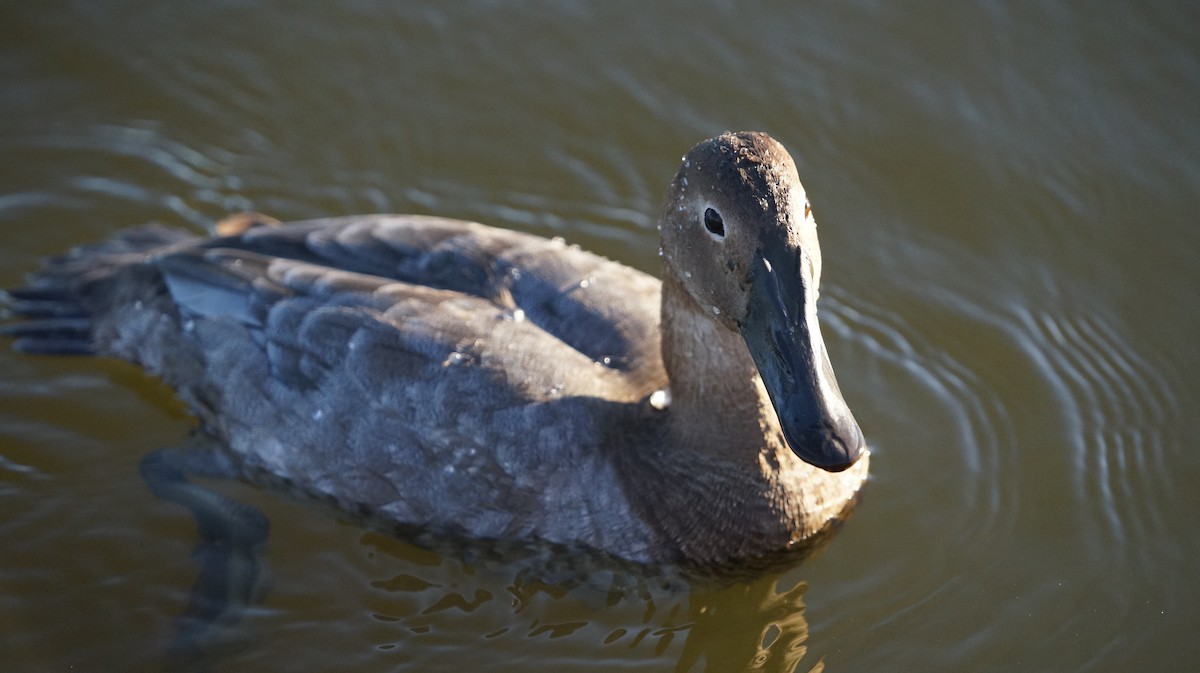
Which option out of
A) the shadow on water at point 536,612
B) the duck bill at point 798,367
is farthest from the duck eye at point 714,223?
the shadow on water at point 536,612

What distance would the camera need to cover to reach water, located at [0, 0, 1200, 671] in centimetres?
473

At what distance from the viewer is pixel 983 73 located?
6926mm

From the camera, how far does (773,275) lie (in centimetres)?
400

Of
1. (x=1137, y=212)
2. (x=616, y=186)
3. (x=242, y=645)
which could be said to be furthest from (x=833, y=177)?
(x=242, y=645)

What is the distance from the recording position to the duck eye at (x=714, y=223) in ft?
13.6

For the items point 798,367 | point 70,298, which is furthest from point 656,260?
point 70,298

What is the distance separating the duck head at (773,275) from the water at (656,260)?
1.17 metres

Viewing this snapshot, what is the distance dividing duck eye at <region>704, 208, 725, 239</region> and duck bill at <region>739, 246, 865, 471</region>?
0.65 ft

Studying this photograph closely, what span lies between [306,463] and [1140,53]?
5.18 m

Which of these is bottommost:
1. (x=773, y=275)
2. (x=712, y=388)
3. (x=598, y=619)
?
(x=598, y=619)

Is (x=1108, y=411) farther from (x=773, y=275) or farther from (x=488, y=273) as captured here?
(x=488, y=273)

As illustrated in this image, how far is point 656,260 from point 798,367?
7.98 feet

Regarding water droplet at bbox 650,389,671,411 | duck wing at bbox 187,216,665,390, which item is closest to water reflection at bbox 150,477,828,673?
water droplet at bbox 650,389,671,411

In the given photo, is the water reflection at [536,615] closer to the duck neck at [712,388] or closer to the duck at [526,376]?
the duck at [526,376]
